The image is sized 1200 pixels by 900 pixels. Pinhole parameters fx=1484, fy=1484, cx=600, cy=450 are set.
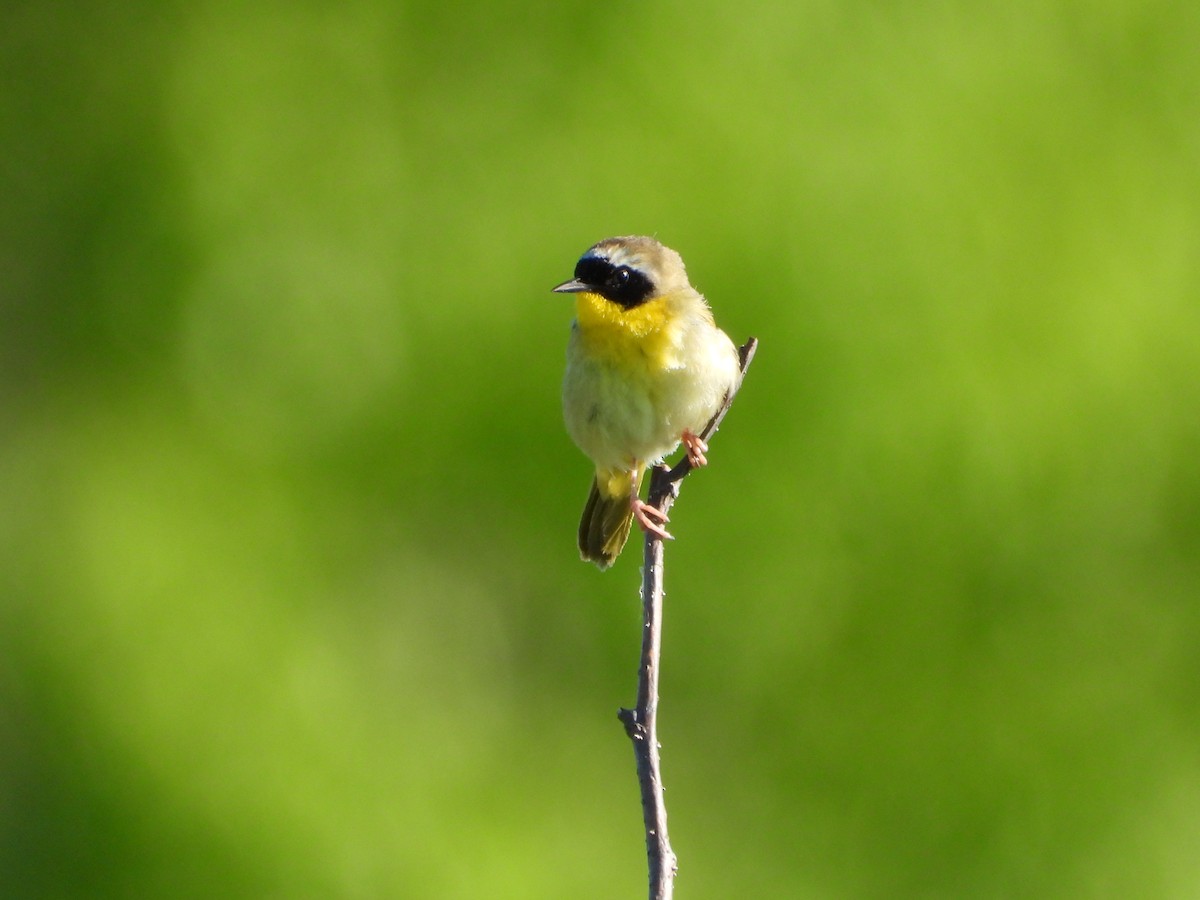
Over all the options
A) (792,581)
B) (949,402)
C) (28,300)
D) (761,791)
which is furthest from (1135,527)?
(28,300)

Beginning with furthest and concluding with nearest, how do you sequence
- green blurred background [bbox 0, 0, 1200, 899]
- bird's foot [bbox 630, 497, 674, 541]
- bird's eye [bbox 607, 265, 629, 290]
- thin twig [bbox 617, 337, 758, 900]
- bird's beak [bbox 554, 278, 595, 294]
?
green blurred background [bbox 0, 0, 1200, 899], bird's eye [bbox 607, 265, 629, 290], bird's beak [bbox 554, 278, 595, 294], bird's foot [bbox 630, 497, 674, 541], thin twig [bbox 617, 337, 758, 900]

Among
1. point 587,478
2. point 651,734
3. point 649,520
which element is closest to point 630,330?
point 649,520

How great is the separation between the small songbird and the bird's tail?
0.72 ft

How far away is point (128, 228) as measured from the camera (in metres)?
5.40

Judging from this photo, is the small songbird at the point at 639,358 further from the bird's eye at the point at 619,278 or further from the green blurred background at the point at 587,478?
the green blurred background at the point at 587,478

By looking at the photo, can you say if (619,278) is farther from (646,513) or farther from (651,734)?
(651,734)

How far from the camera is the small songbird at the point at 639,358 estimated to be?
9.15ft

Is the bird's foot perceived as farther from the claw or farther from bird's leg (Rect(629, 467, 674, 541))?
the claw

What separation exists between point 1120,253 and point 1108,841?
78.0 inches

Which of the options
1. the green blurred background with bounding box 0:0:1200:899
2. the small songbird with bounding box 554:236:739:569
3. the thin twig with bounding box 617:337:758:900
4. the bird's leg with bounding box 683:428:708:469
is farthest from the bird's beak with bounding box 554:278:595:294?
the green blurred background with bounding box 0:0:1200:899

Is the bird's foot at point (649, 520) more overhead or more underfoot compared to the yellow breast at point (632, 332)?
more underfoot

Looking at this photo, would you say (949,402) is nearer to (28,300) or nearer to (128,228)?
(128,228)

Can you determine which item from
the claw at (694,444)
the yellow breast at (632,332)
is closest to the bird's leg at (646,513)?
the claw at (694,444)

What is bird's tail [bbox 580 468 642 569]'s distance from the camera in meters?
3.21
